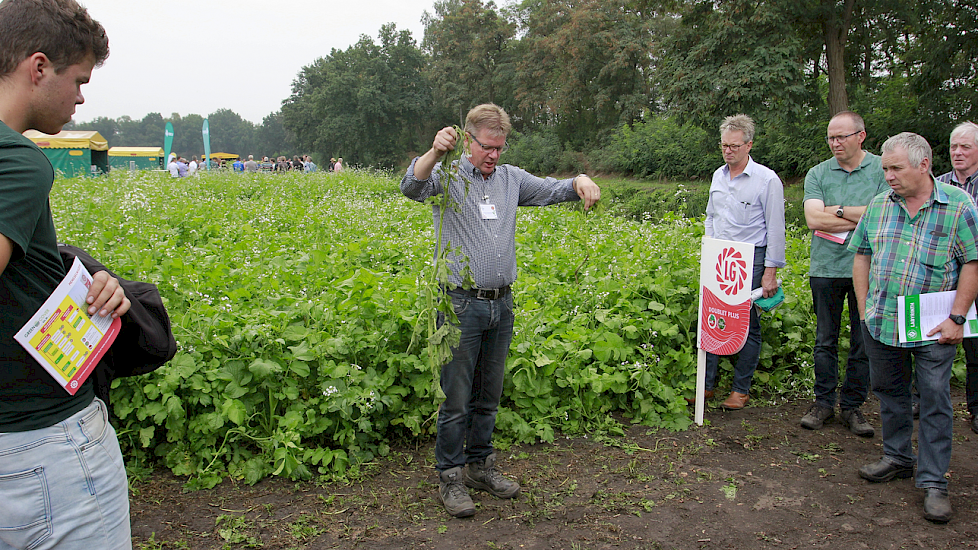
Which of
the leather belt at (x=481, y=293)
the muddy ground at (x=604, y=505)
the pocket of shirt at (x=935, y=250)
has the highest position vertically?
the pocket of shirt at (x=935, y=250)

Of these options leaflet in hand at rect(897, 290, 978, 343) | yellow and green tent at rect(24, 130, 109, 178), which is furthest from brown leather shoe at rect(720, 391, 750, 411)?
yellow and green tent at rect(24, 130, 109, 178)

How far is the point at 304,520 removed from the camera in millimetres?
3324

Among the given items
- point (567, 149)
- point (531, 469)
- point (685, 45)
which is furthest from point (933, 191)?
point (567, 149)

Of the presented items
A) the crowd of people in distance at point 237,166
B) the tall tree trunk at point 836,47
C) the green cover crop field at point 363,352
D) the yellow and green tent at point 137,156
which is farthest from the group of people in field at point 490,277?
the yellow and green tent at point 137,156

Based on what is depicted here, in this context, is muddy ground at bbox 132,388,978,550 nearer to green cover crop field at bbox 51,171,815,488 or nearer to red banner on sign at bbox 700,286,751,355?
green cover crop field at bbox 51,171,815,488

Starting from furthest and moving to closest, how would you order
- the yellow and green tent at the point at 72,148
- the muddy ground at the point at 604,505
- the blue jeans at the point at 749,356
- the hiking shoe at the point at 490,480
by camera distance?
the yellow and green tent at the point at 72,148
the blue jeans at the point at 749,356
the hiking shoe at the point at 490,480
the muddy ground at the point at 604,505

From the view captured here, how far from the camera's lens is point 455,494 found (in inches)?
134

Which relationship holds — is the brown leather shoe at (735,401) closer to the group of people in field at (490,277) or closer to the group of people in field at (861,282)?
the group of people in field at (490,277)

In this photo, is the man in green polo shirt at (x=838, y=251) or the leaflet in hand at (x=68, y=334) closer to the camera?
the leaflet in hand at (x=68, y=334)

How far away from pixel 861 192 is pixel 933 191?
88 cm

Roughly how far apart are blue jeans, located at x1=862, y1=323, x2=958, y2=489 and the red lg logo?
0.87m

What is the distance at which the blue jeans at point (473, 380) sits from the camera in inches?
129

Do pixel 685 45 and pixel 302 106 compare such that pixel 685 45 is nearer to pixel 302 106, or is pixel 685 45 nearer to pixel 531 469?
pixel 531 469

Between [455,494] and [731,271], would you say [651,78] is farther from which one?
[455,494]
